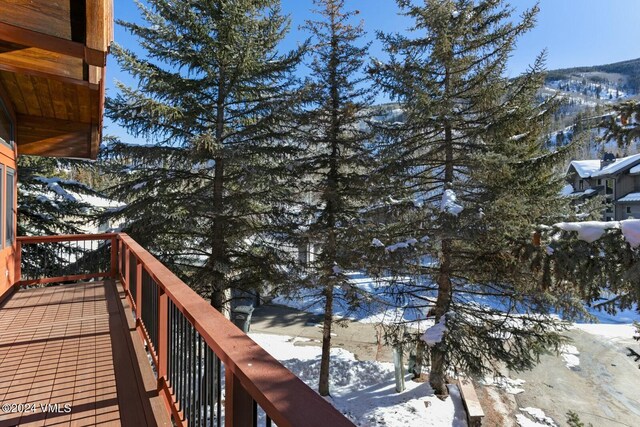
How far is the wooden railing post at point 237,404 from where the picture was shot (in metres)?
1.13

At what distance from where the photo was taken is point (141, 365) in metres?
2.91

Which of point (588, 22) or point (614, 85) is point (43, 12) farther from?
point (614, 85)

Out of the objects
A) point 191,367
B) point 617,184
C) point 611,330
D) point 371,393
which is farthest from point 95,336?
point 617,184

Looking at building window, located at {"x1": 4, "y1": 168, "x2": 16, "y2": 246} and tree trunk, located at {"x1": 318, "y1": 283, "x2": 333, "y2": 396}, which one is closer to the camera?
building window, located at {"x1": 4, "y1": 168, "x2": 16, "y2": 246}

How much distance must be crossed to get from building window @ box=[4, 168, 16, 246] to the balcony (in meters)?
1.03

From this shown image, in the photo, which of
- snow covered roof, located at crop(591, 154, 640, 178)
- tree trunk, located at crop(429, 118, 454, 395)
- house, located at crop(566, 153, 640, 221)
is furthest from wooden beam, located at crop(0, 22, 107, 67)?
snow covered roof, located at crop(591, 154, 640, 178)

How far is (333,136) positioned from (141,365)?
7.35m

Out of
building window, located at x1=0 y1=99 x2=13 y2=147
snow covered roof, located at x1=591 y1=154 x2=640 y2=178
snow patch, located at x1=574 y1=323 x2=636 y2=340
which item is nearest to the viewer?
building window, located at x1=0 y1=99 x2=13 y2=147

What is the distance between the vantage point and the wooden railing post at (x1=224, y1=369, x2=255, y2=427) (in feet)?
3.72

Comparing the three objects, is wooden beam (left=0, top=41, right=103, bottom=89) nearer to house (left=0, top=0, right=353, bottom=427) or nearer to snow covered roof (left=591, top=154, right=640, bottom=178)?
house (left=0, top=0, right=353, bottom=427)

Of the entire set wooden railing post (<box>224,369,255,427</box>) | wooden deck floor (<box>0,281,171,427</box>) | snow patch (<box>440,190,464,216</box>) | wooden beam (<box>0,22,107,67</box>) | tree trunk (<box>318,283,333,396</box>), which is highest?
wooden beam (<box>0,22,107,67</box>)

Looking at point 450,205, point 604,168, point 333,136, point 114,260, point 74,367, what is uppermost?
point 604,168

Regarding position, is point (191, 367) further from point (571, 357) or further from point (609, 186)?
point (609, 186)

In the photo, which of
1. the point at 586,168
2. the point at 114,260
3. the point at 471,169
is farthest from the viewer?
the point at 586,168
